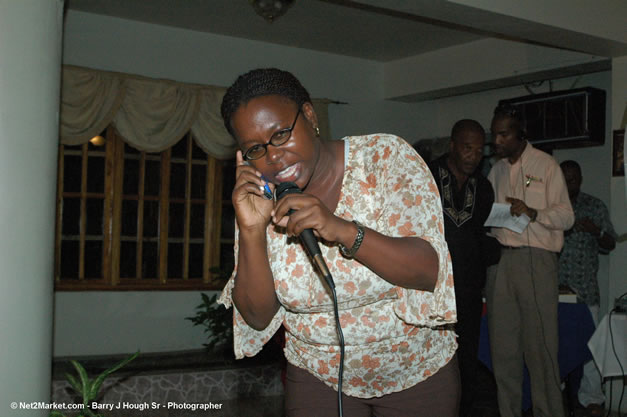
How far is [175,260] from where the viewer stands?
7.36 m

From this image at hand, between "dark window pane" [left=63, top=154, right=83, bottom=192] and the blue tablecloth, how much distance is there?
435 centimetres

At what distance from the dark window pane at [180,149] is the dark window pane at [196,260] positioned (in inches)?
39.6

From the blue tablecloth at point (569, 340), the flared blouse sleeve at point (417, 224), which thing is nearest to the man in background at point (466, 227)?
the blue tablecloth at point (569, 340)

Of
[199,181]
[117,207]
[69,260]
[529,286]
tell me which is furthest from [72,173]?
[529,286]

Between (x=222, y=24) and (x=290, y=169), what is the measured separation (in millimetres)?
5744

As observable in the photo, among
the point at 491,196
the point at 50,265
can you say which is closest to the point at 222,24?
the point at 491,196

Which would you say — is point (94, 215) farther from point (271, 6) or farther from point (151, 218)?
point (271, 6)

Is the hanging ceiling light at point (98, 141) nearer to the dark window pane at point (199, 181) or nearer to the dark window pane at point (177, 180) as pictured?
the dark window pane at point (177, 180)

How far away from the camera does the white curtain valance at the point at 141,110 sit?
6453 mm

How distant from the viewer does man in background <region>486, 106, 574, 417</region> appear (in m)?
4.28

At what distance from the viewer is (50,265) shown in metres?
2.25

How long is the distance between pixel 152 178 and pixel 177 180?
28 centimetres

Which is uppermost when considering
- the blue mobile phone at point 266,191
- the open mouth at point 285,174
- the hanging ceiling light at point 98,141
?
the hanging ceiling light at point 98,141

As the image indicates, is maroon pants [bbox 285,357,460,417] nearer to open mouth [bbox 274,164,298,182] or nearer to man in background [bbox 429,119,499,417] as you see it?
open mouth [bbox 274,164,298,182]
